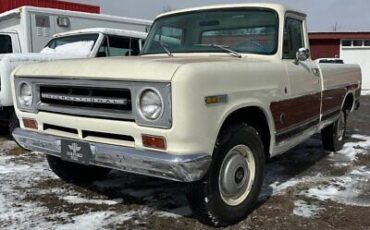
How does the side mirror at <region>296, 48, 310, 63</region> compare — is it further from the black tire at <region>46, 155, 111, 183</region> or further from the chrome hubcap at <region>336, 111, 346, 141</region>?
the chrome hubcap at <region>336, 111, 346, 141</region>

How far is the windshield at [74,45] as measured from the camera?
31.6ft

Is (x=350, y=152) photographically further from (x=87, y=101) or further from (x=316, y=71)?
(x=87, y=101)

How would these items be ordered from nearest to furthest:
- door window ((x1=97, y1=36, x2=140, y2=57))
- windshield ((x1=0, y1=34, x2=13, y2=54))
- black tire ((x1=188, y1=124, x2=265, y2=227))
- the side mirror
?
black tire ((x1=188, y1=124, x2=265, y2=227)), the side mirror, door window ((x1=97, y1=36, x2=140, y2=57)), windshield ((x1=0, y1=34, x2=13, y2=54))

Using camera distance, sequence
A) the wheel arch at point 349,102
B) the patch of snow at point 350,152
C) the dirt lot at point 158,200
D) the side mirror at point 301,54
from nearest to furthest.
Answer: the dirt lot at point 158,200
the side mirror at point 301,54
the patch of snow at point 350,152
the wheel arch at point 349,102

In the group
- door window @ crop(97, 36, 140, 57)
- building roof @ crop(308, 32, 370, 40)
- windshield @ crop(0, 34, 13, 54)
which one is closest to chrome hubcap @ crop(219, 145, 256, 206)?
door window @ crop(97, 36, 140, 57)

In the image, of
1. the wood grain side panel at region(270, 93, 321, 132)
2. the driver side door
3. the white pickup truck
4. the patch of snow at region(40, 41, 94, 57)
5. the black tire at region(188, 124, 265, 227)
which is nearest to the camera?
the black tire at region(188, 124, 265, 227)

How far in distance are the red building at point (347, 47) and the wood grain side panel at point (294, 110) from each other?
23.9 meters

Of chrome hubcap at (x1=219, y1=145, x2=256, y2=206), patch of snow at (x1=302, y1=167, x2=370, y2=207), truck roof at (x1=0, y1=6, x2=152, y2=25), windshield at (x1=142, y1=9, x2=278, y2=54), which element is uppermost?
truck roof at (x1=0, y1=6, x2=152, y2=25)

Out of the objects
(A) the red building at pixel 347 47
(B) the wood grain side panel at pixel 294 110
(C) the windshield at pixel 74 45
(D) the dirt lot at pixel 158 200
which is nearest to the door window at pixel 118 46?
(C) the windshield at pixel 74 45

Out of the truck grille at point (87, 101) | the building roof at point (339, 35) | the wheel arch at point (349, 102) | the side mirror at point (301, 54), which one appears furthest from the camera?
the building roof at point (339, 35)

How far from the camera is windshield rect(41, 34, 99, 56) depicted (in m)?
9.64

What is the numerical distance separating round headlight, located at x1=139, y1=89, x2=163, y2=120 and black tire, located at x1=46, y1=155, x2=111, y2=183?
2.03m

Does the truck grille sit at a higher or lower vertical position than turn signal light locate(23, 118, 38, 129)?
higher

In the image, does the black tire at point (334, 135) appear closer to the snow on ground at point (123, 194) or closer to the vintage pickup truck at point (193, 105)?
the snow on ground at point (123, 194)
